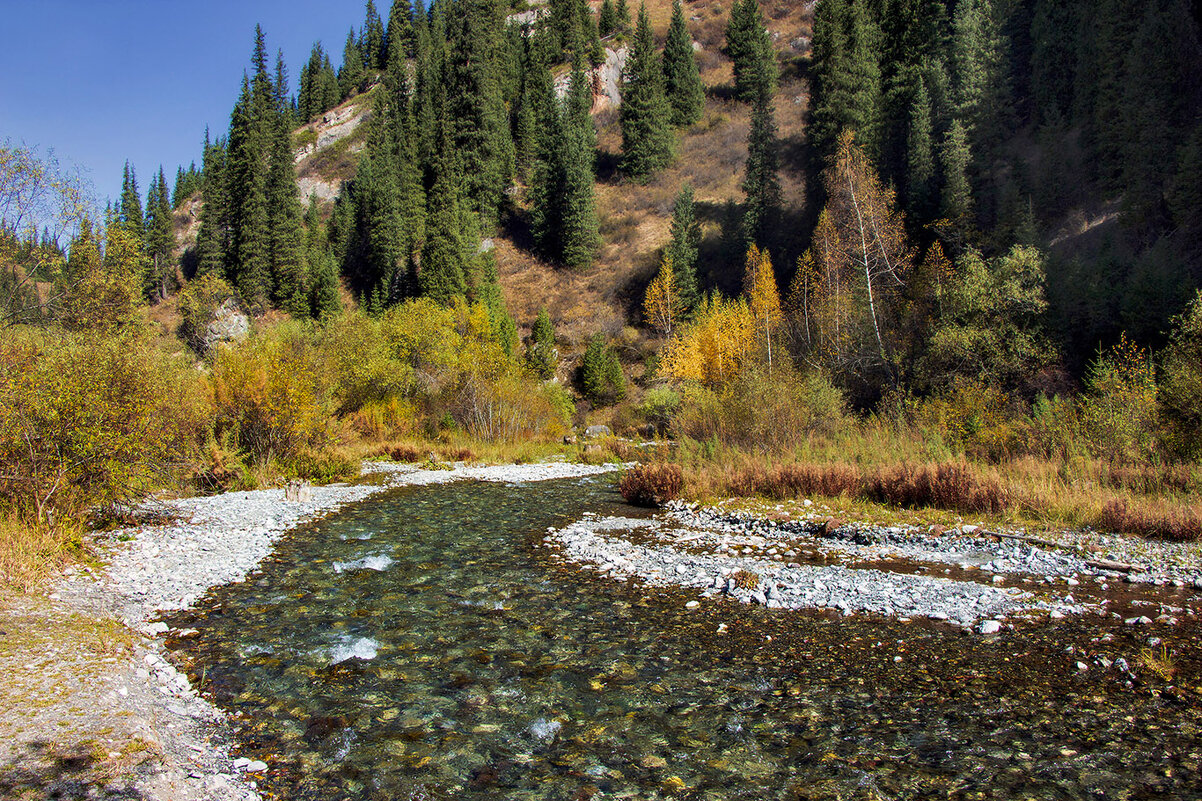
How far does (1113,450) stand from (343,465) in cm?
2122

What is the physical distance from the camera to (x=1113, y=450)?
13.4 m

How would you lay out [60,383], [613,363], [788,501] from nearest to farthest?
[60,383] → [788,501] → [613,363]

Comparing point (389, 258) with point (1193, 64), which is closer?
point (1193, 64)

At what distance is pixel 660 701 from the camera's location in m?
5.62

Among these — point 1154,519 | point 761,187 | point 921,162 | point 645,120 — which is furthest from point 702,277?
point 1154,519

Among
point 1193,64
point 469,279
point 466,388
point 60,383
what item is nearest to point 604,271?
point 469,279

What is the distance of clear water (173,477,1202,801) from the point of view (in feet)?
14.5

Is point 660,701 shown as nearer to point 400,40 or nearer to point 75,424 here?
point 75,424

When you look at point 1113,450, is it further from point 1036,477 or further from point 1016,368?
point 1016,368

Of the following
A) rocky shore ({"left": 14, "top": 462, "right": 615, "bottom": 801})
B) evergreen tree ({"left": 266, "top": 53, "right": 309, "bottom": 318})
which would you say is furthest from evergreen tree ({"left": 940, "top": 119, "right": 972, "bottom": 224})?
evergreen tree ({"left": 266, "top": 53, "right": 309, "bottom": 318})

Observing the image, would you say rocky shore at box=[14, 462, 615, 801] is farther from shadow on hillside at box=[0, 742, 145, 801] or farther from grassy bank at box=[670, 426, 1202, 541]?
grassy bank at box=[670, 426, 1202, 541]

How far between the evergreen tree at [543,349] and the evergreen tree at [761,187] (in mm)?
17376

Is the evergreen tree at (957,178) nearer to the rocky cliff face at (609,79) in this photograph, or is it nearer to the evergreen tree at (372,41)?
the rocky cliff face at (609,79)

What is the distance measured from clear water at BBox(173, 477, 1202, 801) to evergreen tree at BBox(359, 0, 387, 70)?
12529cm
